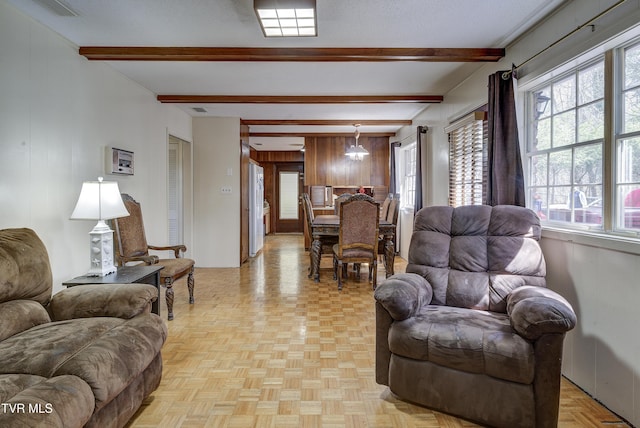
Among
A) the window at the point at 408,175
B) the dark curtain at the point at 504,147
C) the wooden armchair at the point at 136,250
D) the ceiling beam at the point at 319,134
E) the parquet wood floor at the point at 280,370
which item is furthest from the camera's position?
the ceiling beam at the point at 319,134

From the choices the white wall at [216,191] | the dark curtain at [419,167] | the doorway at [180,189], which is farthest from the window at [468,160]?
the doorway at [180,189]

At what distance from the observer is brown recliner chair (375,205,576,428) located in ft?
5.46

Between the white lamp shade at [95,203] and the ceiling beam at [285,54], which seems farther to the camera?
the ceiling beam at [285,54]

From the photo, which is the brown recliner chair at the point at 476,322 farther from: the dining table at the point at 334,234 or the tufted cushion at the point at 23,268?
the dining table at the point at 334,234

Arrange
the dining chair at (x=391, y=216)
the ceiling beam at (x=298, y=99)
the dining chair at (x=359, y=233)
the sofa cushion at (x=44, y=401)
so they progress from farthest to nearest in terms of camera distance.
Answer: the dining chair at (x=391, y=216), the ceiling beam at (x=298, y=99), the dining chair at (x=359, y=233), the sofa cushion at (x=44, y=401)

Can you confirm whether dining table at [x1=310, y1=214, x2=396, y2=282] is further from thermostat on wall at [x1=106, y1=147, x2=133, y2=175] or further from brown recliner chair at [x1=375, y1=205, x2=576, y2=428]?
thermostat on wall at [x1=106, y1=147, x2=133, y2=175]

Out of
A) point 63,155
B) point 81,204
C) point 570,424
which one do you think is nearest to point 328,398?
point 570,424

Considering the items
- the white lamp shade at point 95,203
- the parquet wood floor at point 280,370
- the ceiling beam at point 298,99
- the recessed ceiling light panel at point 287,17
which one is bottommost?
the parquet wood floor at point 280,370

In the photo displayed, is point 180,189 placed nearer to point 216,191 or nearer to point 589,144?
point 216,191

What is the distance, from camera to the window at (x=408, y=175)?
6320 mm

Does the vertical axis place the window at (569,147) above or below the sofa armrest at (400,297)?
above

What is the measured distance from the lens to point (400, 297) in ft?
6.36

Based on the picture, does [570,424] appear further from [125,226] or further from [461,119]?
[125,226]

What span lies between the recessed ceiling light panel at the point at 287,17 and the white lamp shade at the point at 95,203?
1657 mm
